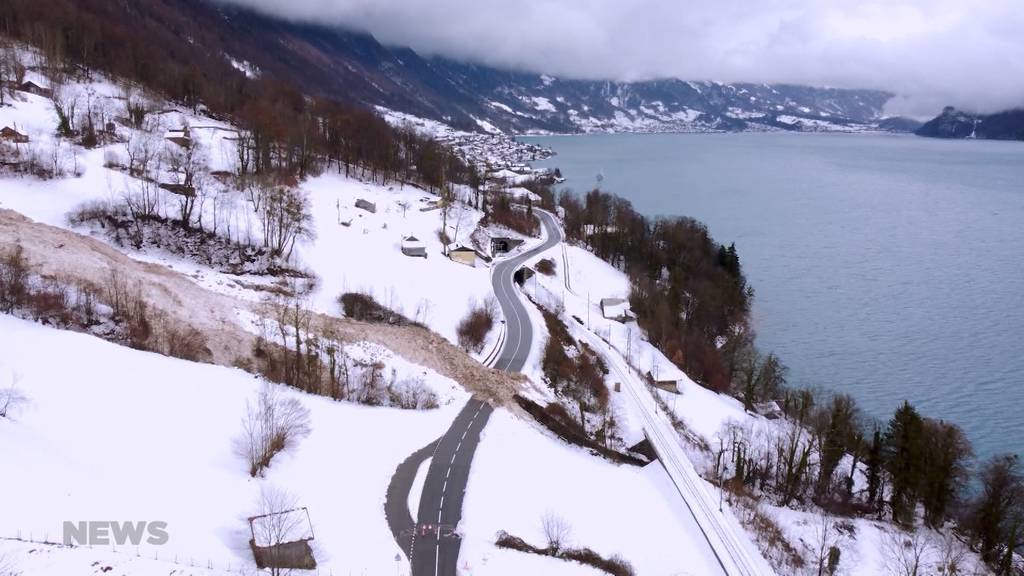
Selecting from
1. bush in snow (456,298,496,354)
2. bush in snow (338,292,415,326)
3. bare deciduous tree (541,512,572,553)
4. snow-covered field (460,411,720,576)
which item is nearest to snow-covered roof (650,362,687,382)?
snow-covered field (460,411,720,576)

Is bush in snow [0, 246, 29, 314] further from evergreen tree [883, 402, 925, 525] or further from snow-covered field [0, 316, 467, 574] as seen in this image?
evergreen tree [883, 402, 925, 525]

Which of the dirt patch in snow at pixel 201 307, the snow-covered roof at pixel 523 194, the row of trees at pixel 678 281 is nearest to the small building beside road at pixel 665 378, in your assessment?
the row of trees at pixel 678 281

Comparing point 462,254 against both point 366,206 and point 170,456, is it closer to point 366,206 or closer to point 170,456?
point 366,206

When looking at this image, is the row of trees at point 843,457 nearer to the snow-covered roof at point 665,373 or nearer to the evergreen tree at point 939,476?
the evergreen tree at point 939,476

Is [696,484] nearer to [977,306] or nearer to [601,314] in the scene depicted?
[601,314]

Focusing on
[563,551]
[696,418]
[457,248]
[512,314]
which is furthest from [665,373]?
[457,248]

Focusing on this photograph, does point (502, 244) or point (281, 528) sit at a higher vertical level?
point (502, 244)
